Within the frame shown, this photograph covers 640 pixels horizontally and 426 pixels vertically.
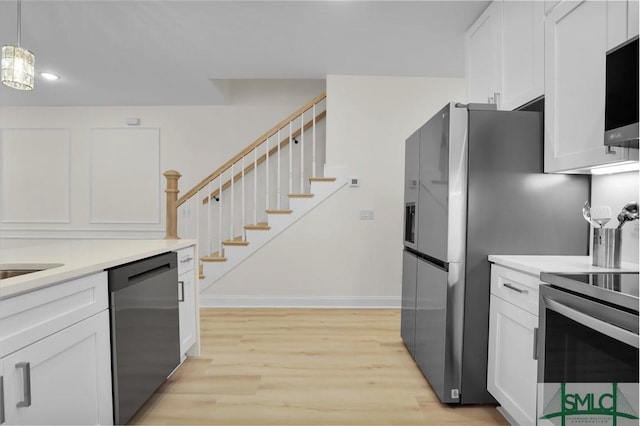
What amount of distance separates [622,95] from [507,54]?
47.7 inches

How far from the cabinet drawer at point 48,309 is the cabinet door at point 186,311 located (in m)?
0.89

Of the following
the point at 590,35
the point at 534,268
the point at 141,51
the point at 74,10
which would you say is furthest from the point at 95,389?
the point at 141,51

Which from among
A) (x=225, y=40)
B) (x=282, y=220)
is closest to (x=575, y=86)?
(x=225, y=40)

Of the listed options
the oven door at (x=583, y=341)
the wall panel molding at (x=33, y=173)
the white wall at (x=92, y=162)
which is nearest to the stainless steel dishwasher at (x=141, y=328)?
the oven door at (x=583, y=341)

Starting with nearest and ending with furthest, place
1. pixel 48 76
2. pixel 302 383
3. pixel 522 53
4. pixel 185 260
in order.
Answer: pixel 522 53 < pixel 302 383 < pixel 185 260 < pixel 48 76

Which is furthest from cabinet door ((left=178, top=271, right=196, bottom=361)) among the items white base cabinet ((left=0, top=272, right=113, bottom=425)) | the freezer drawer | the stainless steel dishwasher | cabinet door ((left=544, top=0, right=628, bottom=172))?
cabinet door ((left=544, top=0, right=628, bottom=172))

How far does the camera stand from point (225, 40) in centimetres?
318

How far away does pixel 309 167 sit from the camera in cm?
482

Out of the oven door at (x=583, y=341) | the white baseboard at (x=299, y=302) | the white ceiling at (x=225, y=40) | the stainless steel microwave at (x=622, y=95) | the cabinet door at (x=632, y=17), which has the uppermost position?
the white ceiling at (x=225, y=40)

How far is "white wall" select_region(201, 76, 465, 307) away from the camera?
412 cm

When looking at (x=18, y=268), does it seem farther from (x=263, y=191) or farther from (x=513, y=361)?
(x=263, y=191)

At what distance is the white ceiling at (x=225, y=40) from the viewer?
8.77ft

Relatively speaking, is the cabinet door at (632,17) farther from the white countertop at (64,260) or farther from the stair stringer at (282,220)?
the stair stringer at (282,220)

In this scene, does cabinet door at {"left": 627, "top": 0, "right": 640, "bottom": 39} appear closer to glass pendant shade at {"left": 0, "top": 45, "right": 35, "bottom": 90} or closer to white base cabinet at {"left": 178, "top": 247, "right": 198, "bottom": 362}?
white base cabinet at {"left": 178, "top": 247, "right": 198, "bottom": 362}
